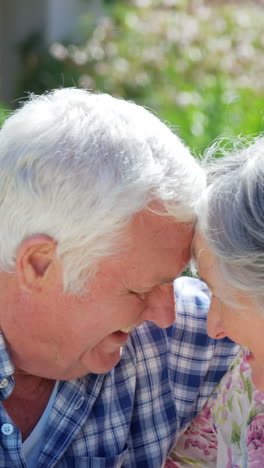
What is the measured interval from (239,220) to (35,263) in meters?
0.60

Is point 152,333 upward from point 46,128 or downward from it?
downward

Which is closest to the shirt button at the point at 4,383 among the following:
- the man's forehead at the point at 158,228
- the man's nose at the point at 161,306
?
the man's nose at the point at 161,306

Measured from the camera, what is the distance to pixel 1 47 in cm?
970

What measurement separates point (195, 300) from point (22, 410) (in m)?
0.64

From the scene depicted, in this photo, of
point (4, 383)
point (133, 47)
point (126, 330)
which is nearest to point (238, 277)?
point (126, 330)

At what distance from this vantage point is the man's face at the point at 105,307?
227 cm

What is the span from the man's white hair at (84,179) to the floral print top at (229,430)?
1.98ft

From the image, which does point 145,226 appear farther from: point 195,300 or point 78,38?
point 78,38

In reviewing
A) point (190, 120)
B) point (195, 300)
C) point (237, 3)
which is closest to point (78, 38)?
point (237, 3)

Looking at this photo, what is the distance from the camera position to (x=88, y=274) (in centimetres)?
226

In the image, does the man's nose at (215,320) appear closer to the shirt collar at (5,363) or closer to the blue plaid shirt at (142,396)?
the blue plaid shirt at (142,396)

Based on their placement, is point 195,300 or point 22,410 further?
point 195,300

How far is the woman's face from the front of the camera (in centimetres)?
213

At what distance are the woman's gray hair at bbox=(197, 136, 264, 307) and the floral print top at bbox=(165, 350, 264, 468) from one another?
0.50 m
